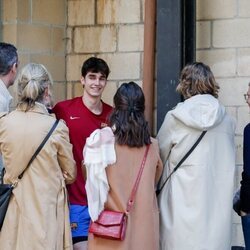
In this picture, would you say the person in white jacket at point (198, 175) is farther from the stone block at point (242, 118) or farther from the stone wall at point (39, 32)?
the stone wall at point (39, 32)

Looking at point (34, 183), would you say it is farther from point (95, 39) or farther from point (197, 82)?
point (95, 39)

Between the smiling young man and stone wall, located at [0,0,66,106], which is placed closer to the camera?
the smiling young man

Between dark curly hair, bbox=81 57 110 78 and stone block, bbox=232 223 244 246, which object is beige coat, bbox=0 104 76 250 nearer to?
dark curly hair, bbox=81 57 110 78

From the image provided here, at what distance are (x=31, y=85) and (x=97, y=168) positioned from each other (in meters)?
0.68

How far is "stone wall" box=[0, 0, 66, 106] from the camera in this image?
6328 millimetres

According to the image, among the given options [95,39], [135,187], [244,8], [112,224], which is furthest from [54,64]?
[112,224]

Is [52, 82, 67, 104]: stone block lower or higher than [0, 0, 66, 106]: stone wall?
lower

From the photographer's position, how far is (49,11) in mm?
6539

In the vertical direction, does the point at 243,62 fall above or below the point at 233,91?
above

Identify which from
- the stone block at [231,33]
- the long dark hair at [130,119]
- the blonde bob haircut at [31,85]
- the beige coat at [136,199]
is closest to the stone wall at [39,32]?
the stone block at [231,33]

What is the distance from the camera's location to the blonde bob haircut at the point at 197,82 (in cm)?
484

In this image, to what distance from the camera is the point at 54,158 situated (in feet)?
15.2

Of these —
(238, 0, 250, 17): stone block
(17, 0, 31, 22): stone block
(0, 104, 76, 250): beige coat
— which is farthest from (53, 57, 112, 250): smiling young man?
(238, 0, 250, 17): stone block

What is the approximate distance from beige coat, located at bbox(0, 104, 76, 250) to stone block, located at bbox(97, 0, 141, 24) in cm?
199
